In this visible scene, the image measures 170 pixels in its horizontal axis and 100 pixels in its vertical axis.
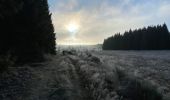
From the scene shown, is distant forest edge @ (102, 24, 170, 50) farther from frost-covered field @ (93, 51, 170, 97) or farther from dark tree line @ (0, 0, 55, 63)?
dark tree line @ (0, 0, 55, 63)

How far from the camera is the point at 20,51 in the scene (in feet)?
91.5

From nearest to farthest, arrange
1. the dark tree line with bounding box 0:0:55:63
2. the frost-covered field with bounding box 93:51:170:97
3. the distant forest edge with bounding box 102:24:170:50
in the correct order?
1. the frost-covered field with bounding box 93:51:170:97
2. the dark tree line with bounding box 0:0:55:63
3. the distant forest edge with bounding box 102:24:170:50

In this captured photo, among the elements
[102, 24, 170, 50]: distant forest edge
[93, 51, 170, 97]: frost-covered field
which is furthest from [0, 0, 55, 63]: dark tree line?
[102, 24, 170, 50]: distant forest edge

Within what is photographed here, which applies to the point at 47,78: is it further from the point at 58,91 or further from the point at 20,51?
the point at 20,51

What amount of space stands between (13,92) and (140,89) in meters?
6.40

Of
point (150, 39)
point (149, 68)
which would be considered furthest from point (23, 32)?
point (150, 39)

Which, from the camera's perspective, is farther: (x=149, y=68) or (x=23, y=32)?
(x=149, y=68)

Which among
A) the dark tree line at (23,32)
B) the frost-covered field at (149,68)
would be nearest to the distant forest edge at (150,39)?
the frost-covered field at (149,68)

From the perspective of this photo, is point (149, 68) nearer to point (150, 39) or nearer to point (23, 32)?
point (23, 32)

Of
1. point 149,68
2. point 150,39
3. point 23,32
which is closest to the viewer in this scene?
point 23,32

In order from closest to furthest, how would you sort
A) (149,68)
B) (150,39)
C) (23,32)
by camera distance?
(23,32), (149,68), (150,39)

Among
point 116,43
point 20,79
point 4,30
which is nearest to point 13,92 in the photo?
point 20,79

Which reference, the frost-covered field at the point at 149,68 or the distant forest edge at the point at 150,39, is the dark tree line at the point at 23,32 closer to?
the frost-covered field at the point at 149,68

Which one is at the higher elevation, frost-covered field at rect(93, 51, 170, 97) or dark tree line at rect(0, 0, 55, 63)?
dark tree line at rect(0, 0, 55, 63)
